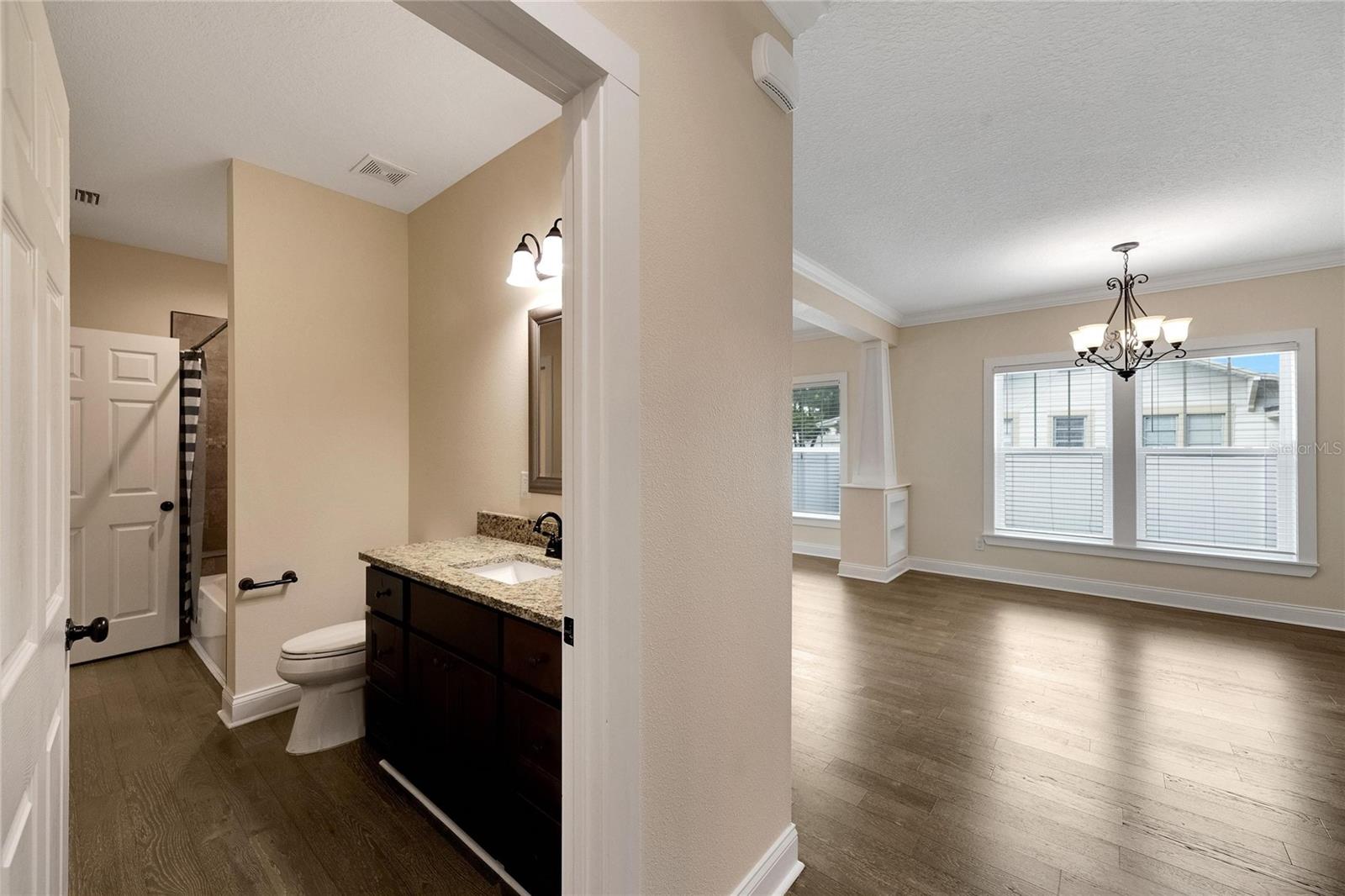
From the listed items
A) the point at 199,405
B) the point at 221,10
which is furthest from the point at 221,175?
the point at 199,405

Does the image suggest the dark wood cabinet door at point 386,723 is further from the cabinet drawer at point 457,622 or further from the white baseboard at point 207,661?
the white baseboard at point 207,661

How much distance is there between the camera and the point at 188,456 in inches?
141

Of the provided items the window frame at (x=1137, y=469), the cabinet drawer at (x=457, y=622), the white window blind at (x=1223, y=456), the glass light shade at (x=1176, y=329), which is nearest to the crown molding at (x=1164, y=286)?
the window frame at (x=1137, y=469)

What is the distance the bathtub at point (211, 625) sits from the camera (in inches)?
121

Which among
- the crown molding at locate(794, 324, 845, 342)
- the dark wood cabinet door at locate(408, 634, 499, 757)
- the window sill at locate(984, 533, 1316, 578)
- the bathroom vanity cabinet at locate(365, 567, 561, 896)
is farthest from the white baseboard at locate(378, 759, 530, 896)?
the crown molding at locate(794, 324, 845, 342)

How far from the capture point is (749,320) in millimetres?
1538

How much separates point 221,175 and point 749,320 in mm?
2888

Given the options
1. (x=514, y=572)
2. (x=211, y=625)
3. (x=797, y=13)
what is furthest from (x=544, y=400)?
(x=211, y=625)

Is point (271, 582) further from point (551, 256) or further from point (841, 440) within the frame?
point (841, 440)

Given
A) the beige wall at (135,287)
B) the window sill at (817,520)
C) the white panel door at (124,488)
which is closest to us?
the white panel door at (124,488)

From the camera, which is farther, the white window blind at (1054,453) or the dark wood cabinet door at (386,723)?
the white window blind at (1054,453)

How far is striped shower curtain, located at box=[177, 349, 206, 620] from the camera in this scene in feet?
11.7

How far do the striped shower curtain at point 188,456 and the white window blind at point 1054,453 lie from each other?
6264mm

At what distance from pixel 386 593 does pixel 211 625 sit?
5.96ft
